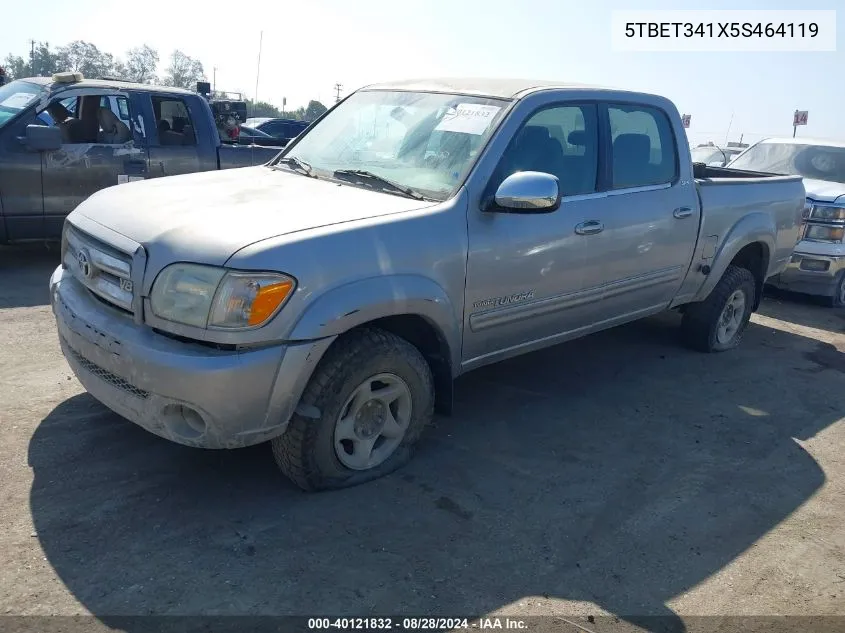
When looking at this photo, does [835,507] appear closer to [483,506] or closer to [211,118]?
[483,506]

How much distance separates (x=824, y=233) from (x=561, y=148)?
4839mm

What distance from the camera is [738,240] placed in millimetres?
5531

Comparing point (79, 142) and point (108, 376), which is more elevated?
point (79, 142)

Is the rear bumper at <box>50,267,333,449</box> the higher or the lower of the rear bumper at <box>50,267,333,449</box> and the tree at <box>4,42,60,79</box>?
the lower

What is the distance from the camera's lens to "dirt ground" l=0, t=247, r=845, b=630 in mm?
2736

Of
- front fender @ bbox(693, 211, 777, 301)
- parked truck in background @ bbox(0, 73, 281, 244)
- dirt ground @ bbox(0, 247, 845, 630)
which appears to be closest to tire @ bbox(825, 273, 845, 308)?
front fender @ bbox(693, 211, 777, 301)

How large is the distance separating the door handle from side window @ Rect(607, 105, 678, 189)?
366 mm

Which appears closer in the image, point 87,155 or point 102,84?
point 87,155

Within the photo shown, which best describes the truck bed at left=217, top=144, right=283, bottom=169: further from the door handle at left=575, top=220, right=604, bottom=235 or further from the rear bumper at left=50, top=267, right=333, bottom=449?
the rear bumper at left=50, top=267, right=333, bottom=449

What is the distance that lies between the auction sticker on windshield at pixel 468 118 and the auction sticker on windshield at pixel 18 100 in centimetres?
476

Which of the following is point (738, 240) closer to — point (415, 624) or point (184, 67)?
point (415, 624)

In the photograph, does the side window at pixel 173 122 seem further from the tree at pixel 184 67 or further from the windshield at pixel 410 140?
the tree at pixel 184 67

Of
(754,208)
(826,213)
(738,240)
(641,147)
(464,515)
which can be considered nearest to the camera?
(464,515)

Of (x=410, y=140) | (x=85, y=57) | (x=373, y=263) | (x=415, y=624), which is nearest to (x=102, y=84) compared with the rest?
(x=410, y=140)
